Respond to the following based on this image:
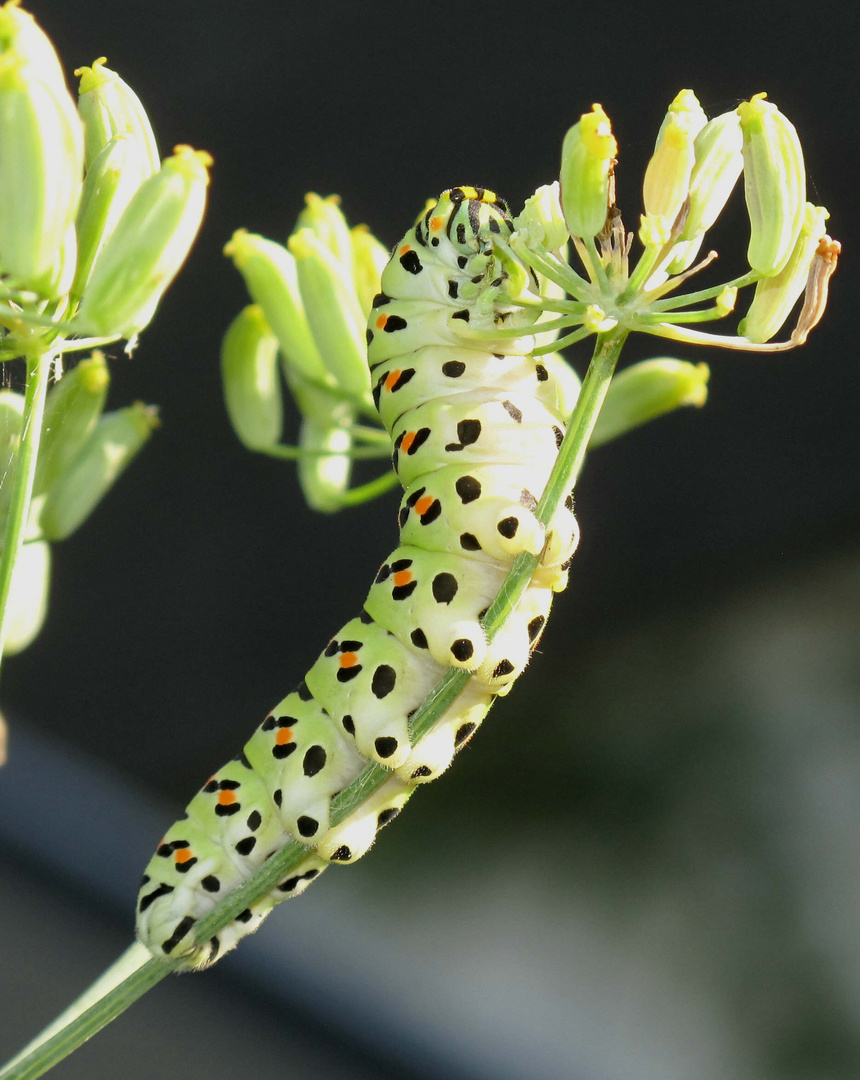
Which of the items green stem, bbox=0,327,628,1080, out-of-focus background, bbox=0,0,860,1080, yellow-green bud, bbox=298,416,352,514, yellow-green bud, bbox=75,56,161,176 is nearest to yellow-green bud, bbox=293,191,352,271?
yellow-green bud, bbox=298,416,352,514

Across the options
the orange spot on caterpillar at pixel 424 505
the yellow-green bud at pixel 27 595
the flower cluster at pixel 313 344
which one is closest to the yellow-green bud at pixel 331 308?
the flower cluster at pixel 313 344

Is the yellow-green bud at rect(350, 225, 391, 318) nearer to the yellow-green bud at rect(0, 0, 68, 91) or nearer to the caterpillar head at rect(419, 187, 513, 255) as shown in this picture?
the caterpillar head at rect(419, 187, 513, 255)

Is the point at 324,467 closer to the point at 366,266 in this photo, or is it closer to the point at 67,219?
the point at 366,266

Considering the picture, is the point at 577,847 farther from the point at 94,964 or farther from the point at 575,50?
the point at 575,50

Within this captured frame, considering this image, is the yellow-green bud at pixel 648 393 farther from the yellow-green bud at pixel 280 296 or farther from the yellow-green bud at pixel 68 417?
the yellow-green bud at pixel 68 417

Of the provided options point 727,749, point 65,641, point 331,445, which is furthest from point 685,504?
point 331,445

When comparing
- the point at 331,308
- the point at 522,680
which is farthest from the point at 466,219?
the point at 522,680
